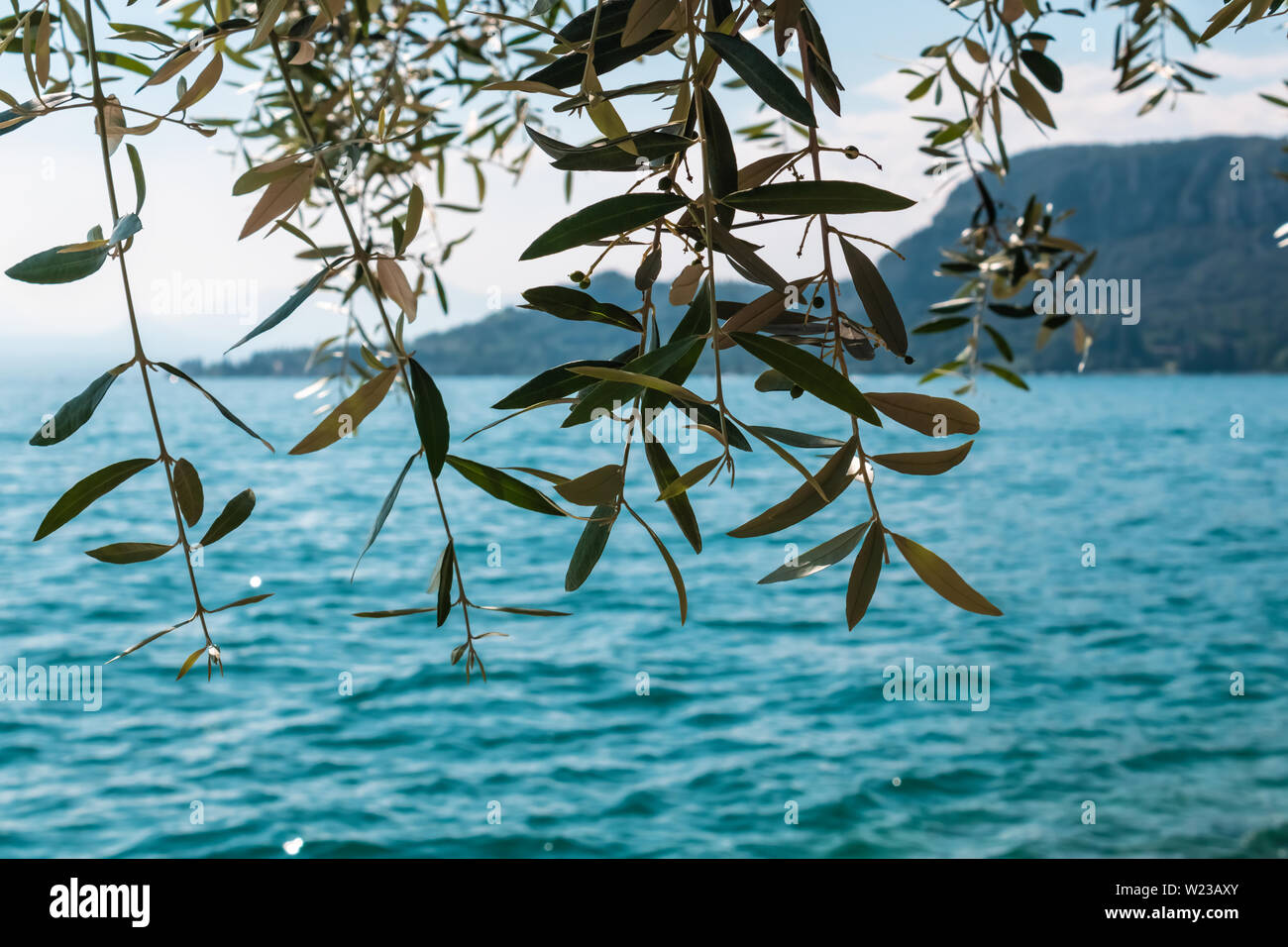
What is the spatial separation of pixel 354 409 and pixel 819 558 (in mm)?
189

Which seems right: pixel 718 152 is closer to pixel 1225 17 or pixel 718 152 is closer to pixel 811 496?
pixel 811 496

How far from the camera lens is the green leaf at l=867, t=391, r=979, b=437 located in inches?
14.1

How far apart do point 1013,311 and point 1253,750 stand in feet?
15.0

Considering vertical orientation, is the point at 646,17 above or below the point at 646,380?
above

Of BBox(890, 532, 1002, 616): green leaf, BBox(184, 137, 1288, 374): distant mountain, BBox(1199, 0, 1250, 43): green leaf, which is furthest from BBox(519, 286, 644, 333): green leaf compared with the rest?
BBox(184, 137, 1288, 374): distant mountain

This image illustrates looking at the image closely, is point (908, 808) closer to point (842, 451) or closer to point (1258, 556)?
point (842, 451)

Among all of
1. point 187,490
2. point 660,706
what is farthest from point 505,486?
point 660,706

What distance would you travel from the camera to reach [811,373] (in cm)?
30

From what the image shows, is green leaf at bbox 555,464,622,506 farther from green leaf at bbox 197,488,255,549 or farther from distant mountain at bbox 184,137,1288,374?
distant mountain at bbox 184,137,1288,374

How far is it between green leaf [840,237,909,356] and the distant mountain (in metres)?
22.0

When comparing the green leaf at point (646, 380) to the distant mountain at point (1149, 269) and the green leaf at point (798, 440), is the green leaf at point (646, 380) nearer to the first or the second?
the green leaf at point (798, 440)

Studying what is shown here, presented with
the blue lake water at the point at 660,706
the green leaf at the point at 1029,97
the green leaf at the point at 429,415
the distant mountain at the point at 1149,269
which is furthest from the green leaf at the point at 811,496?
the distant mountain at the point at 1149,269
